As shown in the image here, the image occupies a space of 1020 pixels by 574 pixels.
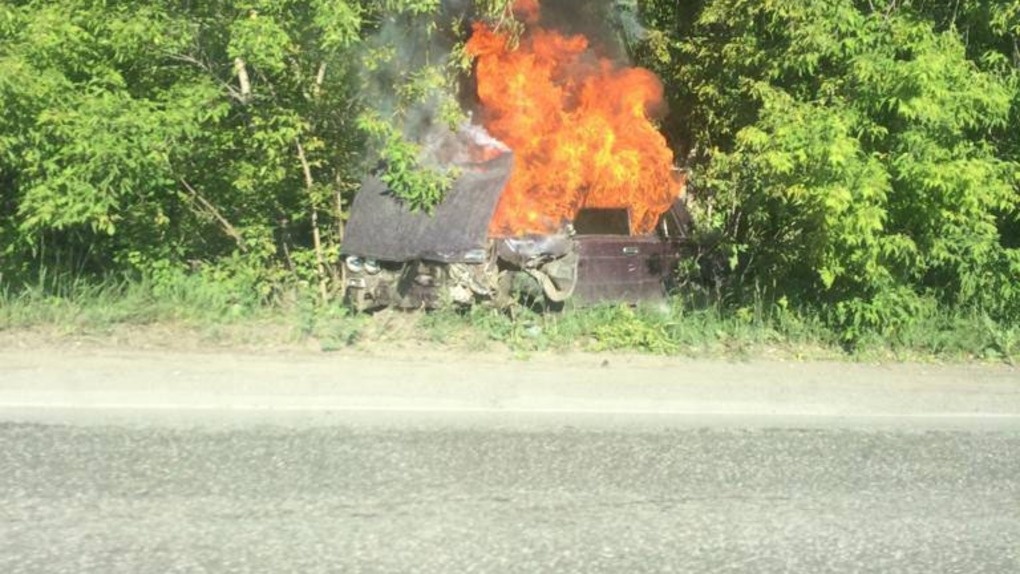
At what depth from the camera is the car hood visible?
9680mm

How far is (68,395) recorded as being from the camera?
7273mm

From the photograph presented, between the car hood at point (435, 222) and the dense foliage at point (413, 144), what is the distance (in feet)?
0.92

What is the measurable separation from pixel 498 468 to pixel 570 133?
556 centimetres

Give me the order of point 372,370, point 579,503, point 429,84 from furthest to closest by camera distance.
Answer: point 429,84, point 372,370, point 579,503

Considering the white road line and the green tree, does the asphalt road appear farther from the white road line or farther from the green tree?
the green tree

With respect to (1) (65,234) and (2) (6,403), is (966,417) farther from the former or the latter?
(1) (65,234)

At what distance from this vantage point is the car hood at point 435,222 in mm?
9680

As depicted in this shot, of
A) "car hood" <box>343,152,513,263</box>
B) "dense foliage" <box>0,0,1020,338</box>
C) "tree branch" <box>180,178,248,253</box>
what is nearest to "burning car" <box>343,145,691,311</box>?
"car hood" <box>343,152,513,263</box>

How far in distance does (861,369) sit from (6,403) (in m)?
6.88

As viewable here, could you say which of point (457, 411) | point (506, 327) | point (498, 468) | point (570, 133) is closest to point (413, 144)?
point (570, 133)

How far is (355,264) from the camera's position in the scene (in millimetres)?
10227

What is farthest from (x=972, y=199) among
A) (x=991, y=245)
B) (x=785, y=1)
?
(x=785, y=1)

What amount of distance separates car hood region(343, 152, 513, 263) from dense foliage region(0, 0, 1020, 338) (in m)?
0.28

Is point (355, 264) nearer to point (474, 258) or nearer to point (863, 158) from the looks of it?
point (474, 258)
